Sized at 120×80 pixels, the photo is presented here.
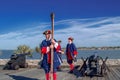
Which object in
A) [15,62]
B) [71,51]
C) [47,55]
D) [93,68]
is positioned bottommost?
[93,68]

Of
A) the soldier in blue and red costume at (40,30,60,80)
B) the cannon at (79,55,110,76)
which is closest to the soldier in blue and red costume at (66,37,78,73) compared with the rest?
the cannon at (79,55,110,76)

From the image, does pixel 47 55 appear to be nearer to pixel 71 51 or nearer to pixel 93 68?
pixel 93 68

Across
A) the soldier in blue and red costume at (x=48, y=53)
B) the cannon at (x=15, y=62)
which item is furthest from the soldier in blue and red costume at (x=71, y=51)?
the soldier in blue and red costume at (x=48, y=53)

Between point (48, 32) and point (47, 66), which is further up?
point (48, 32)

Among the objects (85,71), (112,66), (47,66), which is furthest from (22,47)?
(47,66)

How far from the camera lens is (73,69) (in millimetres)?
15789

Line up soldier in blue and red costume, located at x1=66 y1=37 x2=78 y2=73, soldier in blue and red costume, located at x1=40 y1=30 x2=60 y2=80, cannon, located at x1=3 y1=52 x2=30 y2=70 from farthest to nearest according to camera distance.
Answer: cannon, located at x1=3 y1=52 x2=30 y2=70 → soldier in blue and red costume, located at x1=66 y1=37 x2=78 y2=73 → soldier in blue and red costume, located at x1=40 y1=30 x2=60 y2=80

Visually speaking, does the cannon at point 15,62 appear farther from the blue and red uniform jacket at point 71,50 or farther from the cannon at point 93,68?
the cannon at point 93,68

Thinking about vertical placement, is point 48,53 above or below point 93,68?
above

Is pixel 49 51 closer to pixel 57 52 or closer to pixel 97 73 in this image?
pixel 57 52

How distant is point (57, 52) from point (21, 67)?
784 cm

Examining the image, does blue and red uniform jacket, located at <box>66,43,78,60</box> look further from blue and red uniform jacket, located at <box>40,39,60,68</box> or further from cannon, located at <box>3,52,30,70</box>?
blue and red uniform jacket, located at <box>40,39,60,68</box>

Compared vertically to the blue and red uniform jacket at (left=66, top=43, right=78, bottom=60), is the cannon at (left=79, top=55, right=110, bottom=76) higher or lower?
lower

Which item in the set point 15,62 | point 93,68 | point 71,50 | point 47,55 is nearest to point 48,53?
point 47,55
